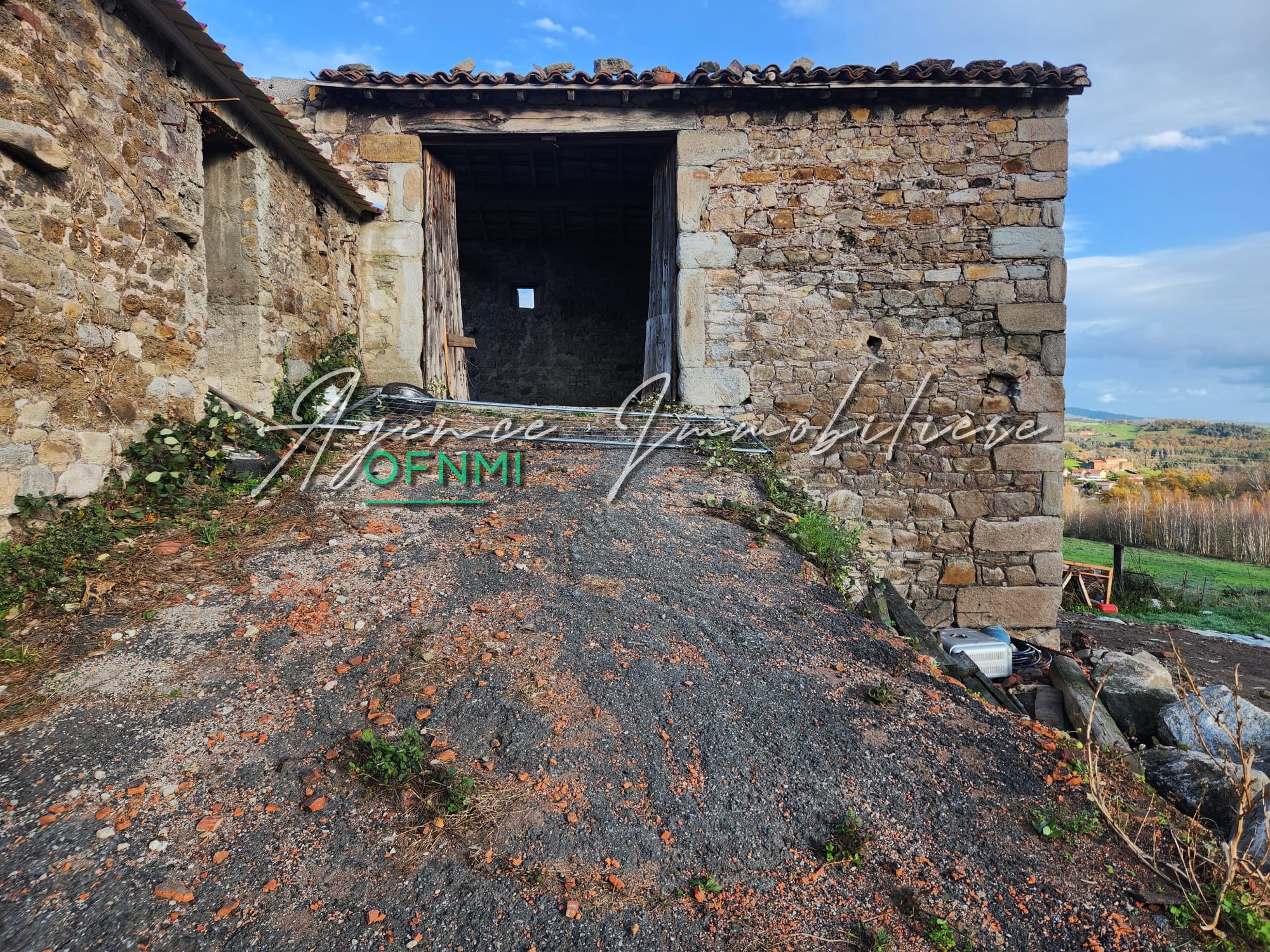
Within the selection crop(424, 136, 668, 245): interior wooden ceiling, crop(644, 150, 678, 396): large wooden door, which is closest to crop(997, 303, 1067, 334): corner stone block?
crop(644, 150, 678, 396): large wooden door

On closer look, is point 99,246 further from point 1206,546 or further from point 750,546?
point 1206,546

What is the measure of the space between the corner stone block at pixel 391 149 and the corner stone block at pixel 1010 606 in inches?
285

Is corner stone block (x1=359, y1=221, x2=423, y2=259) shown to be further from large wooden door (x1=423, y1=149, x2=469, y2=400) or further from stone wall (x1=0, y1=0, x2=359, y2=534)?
stone wall (x1=0, y1=0, x2=359, y2=534)

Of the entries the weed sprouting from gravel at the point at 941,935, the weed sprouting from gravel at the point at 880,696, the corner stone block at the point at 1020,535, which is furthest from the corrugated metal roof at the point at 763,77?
the weed sprouting from gravel at the point at 941,935

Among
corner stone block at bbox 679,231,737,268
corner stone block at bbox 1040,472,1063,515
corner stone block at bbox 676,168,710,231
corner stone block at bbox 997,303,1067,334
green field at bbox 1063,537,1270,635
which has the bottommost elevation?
green field at bbox 1063,537,1270,635

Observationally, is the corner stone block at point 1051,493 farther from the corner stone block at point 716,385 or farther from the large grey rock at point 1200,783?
the large grey rock at point 1200,783

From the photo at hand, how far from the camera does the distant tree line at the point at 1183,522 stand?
529 inches

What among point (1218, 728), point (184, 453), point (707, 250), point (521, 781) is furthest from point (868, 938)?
point (707, 250)

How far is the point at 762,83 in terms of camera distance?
617 centimetres

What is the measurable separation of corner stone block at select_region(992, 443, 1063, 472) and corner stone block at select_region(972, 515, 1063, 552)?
487 mm

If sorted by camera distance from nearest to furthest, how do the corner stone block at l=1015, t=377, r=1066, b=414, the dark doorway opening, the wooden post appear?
the corner stone block at l=1015, t=377, r=1066, b=414, the wooden post, the dark doorway opening

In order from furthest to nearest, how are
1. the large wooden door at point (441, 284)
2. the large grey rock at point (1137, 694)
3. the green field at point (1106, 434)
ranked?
the green field at point (1106, 434), the large wooden door at point (441, 284), the large grey rock at point (1137, 694)

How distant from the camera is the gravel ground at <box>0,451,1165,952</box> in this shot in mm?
1942

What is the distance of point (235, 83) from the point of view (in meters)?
4.64
